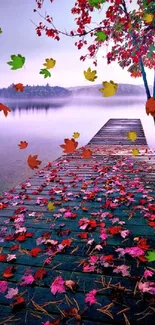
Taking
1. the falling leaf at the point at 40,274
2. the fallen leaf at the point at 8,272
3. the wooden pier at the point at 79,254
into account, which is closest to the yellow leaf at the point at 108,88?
the wooden pier at the point at 79,254

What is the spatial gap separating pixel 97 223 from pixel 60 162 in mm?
4746

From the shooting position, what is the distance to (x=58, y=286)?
2.29 m

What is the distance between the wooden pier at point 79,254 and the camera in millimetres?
2043

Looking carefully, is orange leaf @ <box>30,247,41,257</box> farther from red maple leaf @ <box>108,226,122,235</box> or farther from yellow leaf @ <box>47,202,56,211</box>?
yellow leaf @ <box>47,202,56,211</box>

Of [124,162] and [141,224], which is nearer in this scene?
[141,224]

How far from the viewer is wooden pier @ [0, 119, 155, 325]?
2.04 meters

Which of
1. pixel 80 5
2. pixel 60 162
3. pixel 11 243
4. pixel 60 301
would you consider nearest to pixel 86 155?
pixel 60 162

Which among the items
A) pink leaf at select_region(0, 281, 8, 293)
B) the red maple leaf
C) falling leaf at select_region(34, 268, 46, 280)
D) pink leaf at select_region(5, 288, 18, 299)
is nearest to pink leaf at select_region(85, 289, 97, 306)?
falling leaf at select_region(34, 268, 46, 280)

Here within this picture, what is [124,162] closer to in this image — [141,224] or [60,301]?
[141,224]

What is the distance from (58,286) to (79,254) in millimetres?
566

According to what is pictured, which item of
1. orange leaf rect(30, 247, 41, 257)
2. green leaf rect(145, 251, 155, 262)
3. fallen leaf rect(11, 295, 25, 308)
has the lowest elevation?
fallen leaf rect(11, 295, 25, 308)

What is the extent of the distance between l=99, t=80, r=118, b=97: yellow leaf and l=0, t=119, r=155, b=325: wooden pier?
1.77 m

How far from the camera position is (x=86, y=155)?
28.8 feet

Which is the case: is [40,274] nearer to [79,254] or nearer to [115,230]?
[79,254]
